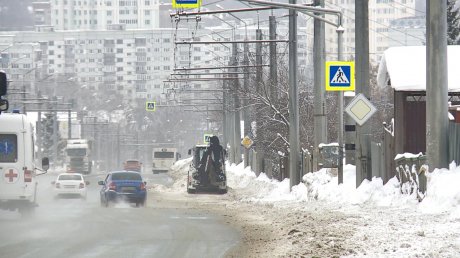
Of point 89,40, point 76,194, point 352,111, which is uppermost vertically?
point 89,40

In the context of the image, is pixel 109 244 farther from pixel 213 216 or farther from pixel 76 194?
pixel 76 194

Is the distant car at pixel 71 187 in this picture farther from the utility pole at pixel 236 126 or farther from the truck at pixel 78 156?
the truck at pixel 78 156

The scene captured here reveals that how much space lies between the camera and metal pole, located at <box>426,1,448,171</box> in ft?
73.4

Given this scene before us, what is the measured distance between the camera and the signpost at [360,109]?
1127 inches

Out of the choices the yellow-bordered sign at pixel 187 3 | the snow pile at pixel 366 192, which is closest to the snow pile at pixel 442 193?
the snow pile at pixel 366 192

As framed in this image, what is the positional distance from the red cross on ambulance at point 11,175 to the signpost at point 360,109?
28.8 feet

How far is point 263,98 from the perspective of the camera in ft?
165

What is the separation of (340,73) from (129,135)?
135m

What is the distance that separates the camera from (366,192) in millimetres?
28047

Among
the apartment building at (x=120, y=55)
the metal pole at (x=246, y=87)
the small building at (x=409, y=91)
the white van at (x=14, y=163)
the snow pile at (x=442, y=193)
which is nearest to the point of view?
the snow pile at (x=442, y=193)

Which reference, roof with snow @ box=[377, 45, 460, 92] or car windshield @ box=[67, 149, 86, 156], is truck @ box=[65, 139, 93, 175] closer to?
car windshield @ box=[67, 149, 86, 156]

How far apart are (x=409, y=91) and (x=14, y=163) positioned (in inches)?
436

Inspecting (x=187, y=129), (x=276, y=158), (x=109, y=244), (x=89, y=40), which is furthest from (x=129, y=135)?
(x=109, y=244)

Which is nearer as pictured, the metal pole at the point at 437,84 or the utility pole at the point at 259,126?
the metal pole at the point at 437,84
